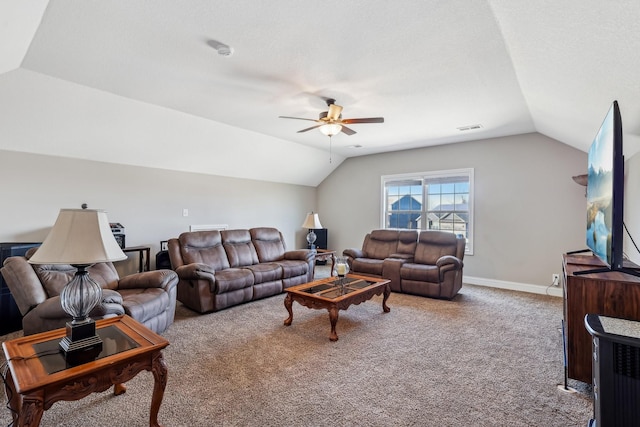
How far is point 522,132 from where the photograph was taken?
5.02 meters

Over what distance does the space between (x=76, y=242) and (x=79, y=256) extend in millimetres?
79

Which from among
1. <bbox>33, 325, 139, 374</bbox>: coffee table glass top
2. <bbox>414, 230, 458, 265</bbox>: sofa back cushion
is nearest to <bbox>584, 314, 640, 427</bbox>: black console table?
<bbox>33, 325, 139, 374</bbox>: coffee table glass top

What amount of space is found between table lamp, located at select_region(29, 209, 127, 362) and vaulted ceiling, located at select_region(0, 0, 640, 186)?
56.0 inches

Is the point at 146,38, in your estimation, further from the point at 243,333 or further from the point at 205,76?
the point at 243,333

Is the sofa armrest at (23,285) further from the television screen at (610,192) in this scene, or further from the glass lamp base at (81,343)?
the television screen at (610,192)

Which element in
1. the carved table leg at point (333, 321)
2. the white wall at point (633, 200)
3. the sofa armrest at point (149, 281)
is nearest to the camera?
the white wall at point (633, 200)

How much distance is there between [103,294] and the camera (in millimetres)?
2590

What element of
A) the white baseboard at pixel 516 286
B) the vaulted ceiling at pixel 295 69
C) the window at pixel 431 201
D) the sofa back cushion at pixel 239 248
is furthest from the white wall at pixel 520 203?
the sofa back cushion at pixel 239 248

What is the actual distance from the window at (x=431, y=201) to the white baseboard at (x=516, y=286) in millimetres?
518

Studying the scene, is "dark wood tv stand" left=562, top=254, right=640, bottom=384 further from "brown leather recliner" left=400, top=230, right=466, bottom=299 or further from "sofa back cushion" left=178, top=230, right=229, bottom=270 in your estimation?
"sofa back cushion" left=178, top=230, right=229, bottom=270

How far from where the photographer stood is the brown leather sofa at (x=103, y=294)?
2.40 m

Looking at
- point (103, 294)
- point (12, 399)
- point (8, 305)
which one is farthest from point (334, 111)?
point (8, 305)

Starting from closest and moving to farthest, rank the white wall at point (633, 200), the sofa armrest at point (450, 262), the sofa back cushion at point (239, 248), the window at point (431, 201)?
the white wall at point (633, 200)
the sofa armrest at point (450, 262)
the sofa back cushion at point (239, 248)
the window at point (431, 201)

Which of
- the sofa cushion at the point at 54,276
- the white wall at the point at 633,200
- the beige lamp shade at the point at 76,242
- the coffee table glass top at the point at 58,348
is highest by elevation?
the white wall at the point at 633,200
